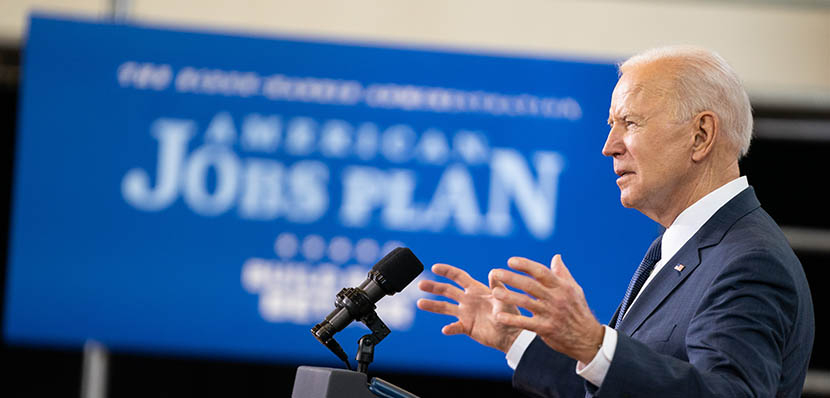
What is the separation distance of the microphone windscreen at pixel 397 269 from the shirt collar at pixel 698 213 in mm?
457

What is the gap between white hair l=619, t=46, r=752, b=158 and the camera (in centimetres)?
170

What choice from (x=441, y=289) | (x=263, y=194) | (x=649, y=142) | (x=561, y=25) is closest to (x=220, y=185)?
(x=263, y=194)

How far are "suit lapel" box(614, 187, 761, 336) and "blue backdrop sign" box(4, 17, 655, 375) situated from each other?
95.4 inches

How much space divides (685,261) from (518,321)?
43cm

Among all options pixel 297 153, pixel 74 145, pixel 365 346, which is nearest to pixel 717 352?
pixel 365 346

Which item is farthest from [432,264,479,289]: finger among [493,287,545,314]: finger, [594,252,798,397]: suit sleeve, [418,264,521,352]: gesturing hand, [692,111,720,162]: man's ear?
[692,111,720,162]: man's ear

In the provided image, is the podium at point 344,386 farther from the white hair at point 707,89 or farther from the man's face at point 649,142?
the white hair at point 707,89

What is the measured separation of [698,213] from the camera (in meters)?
1.72

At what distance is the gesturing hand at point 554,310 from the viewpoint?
1.32 metres

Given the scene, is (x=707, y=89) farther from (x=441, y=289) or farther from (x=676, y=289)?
(x=441, y=289)

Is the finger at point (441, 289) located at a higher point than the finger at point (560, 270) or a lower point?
lower

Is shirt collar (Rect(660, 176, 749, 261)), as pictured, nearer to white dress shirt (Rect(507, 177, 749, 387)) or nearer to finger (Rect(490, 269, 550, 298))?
white dress shirt (Rect(507, 177, 749, 387))

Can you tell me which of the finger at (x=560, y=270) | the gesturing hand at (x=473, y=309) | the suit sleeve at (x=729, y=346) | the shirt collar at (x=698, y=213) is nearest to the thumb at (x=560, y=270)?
the finger at (x=560, y=270)

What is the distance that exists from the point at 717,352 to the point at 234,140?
3.09 m
